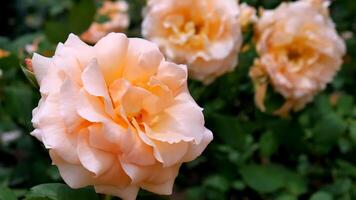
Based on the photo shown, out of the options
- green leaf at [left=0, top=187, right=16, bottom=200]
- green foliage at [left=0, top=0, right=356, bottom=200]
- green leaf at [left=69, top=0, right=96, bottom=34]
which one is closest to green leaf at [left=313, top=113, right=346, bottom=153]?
green foliage at [left=0, top=0, right=356, bottom=200]

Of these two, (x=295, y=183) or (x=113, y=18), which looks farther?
(x=113, y=18)

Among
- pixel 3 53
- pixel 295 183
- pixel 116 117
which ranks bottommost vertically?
pixel 295 183

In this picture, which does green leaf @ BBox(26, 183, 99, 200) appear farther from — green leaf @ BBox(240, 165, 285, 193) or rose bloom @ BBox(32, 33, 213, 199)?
green leaf @ BBox(240, 165, 285, 193)

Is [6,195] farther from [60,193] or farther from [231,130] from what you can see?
[231,130]

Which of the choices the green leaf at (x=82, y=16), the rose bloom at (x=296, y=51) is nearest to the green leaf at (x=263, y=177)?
the rose bloom at (x=296, y=51)

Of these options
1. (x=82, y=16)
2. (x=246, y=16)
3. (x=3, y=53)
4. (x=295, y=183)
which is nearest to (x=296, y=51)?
(x=246, y=16)

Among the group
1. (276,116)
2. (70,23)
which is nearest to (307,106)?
(276,116)

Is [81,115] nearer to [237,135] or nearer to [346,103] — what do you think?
[237,135]

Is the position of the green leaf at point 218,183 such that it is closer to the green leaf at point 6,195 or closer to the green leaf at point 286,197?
the green leaf at point 286,197
